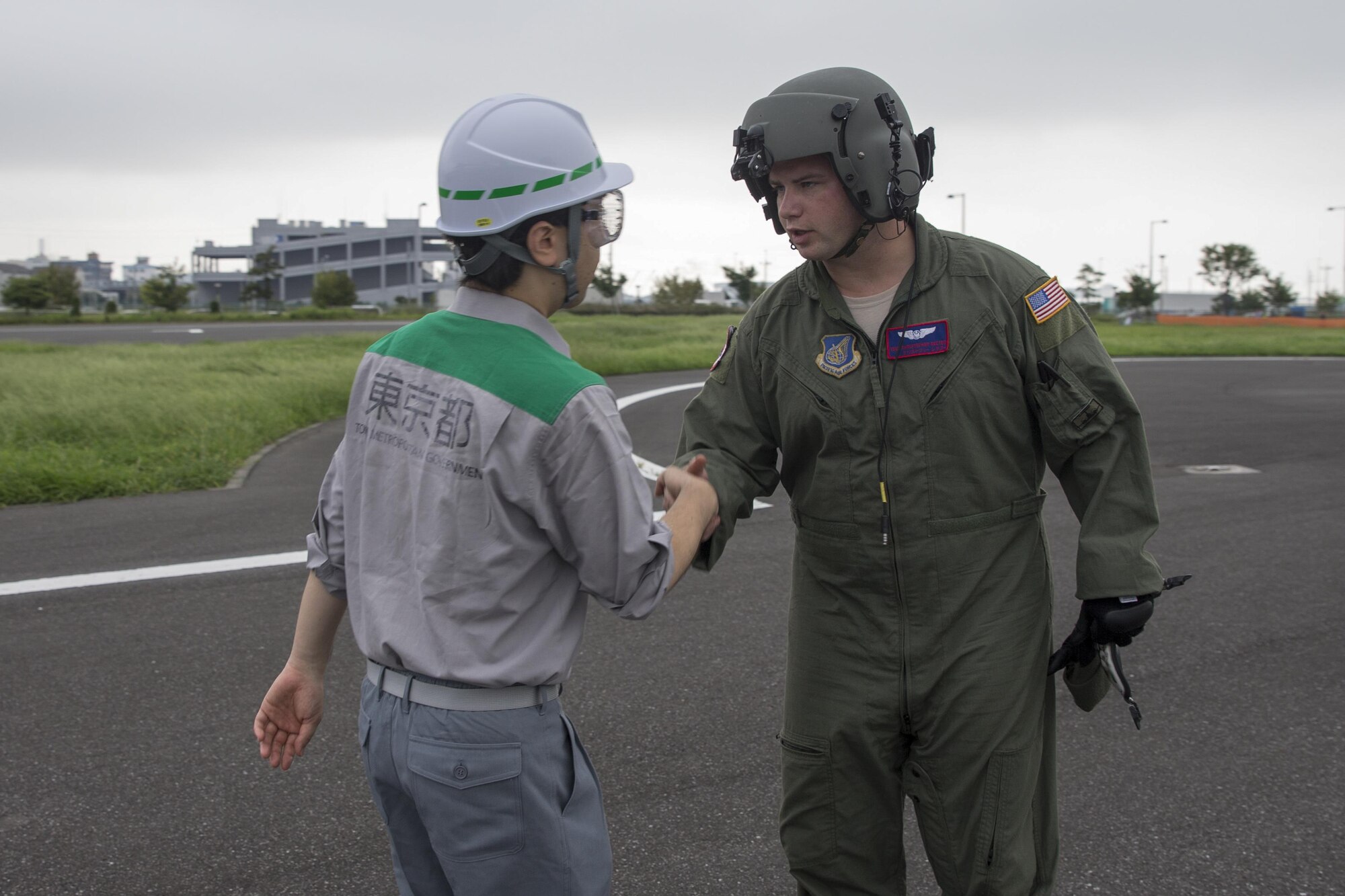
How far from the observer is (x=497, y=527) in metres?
1.85

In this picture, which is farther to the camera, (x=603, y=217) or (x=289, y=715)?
(x=289, y=715)

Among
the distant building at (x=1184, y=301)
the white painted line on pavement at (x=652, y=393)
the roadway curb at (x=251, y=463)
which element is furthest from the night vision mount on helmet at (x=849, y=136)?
the distant building at (x=1184, y=301)

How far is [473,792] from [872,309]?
141cm

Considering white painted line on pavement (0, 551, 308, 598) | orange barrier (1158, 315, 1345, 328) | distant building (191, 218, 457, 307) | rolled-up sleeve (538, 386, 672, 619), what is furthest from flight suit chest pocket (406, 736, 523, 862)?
distant building (191, 218, 457, 307)

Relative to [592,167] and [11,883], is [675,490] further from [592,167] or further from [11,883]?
[11,883]

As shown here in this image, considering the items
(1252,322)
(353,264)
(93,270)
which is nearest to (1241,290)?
(1252,322)

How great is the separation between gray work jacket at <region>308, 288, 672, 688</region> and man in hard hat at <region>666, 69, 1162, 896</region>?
0.65 m

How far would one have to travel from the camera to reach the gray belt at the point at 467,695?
1898mm

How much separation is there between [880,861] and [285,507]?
6408 mm

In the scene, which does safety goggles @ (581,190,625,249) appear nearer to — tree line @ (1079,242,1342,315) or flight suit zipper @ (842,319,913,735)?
flight suit zipper @ (842,319,913,735)

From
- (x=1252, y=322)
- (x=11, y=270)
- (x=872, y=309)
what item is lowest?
(x=872, y=309)

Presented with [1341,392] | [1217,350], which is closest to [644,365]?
[1341,392]

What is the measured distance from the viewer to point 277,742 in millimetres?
2299

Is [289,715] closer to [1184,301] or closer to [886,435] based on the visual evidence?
[886,435]
